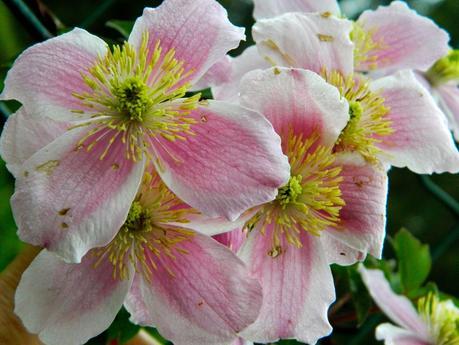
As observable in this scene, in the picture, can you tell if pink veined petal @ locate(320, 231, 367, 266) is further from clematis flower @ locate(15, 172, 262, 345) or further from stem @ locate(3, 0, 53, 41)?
stem @ locate(3, 0, 53, 41)

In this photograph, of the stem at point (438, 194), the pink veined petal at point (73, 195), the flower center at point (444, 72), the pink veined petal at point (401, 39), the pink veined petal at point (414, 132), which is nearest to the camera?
the pink veined petal at point (73, 195)

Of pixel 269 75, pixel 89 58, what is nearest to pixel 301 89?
pixel 269 75

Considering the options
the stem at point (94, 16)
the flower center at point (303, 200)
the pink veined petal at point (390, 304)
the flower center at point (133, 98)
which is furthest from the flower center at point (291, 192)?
the stem at point (94, 16)

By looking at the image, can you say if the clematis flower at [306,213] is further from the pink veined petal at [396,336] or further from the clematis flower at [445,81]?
the clematis flower at [445,81]

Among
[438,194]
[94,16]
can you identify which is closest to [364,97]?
[94,16]

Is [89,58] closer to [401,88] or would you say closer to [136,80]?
[136,80]

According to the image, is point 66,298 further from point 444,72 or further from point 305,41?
point 444,72

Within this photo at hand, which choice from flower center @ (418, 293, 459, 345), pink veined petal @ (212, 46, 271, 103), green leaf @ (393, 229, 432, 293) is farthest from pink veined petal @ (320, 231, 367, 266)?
green leaf @ (393, 229, 432, 293)
